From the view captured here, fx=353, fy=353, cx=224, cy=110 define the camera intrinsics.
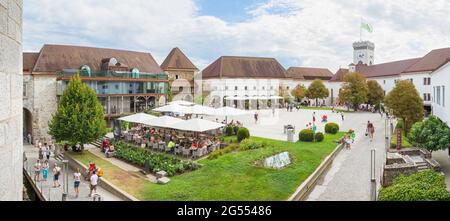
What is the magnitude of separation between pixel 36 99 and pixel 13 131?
3140 centimetres

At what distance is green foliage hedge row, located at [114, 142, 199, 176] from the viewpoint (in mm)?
14803

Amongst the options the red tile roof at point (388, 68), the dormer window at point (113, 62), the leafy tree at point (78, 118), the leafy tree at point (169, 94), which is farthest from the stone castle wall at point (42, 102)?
the red tile roof at point (388, 68)

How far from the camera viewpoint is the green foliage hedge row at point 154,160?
14.8 metres

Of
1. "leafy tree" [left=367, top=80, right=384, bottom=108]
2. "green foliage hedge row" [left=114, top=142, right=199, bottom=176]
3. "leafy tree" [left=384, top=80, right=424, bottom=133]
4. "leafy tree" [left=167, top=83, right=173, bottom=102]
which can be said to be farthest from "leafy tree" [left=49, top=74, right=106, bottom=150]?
"leafy tree" [left=367, top=80, right=384, bottom=108]

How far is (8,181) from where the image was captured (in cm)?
291

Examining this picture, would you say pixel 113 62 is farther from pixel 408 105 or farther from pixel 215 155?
pixel 408 105

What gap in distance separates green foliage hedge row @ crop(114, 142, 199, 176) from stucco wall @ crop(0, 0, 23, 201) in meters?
11.2

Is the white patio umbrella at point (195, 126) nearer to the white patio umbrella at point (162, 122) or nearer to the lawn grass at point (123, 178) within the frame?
the white patio umbrella at point (162, 122)

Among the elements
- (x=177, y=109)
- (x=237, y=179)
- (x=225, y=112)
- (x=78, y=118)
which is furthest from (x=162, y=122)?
(x=237, y=179)

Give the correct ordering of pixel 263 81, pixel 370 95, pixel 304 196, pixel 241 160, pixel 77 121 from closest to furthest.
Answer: pixel 304 196, pixel 241 160, pixel 77 121, pixel 263 81, pixel 370 95

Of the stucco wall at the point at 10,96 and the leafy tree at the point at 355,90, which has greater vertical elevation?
the leafy tree at the point at 355,90

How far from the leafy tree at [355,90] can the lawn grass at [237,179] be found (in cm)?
2838
